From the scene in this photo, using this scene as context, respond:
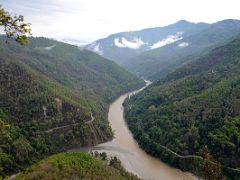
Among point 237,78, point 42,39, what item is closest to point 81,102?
point 237,78

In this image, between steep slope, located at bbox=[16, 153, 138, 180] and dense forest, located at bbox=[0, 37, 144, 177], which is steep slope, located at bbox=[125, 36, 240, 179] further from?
steep slope, located at bbox=[16, 153, 138, 180]

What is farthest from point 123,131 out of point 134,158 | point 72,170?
point 72,170

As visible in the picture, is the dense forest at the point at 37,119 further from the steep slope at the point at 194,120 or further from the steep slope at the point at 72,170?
the steep slope at the point at 194,120

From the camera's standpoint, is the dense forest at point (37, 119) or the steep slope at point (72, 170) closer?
the steep slope at point (72, 170)

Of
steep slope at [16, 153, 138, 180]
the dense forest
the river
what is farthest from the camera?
the dense forest

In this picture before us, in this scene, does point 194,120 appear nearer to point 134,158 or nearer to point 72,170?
point 134,158

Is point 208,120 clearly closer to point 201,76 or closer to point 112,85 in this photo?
point 201,76

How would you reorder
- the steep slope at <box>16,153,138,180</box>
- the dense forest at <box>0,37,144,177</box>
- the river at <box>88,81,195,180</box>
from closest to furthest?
the steep slope at <box>16,153,138,180</box> < the river at <box>88,81,195,180</box> < the dense forest at <box>0,37,144,177</box>

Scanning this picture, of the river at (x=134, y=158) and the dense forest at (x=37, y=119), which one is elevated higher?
the dense forest at (x=37, y=119)
